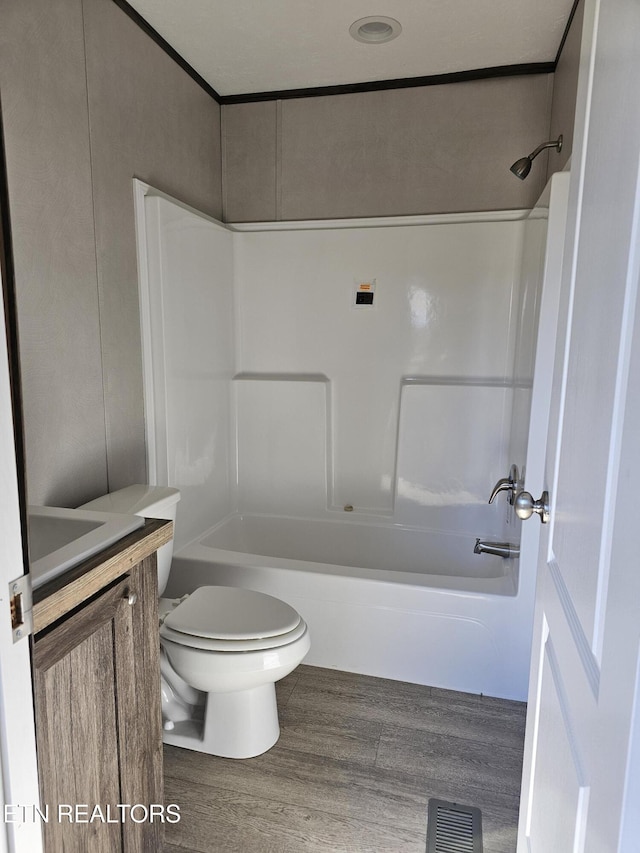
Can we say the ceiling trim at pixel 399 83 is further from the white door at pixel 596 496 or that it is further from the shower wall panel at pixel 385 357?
the white door at pixel 596 496

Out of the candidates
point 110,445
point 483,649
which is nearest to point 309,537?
point 483,649

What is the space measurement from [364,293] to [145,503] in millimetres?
1590

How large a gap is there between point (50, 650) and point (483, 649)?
1718 millimetres

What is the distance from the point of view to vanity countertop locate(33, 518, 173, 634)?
2.88 feet

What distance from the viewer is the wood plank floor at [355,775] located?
1561 mm

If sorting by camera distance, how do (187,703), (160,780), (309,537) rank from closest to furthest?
(160,780), (187,703), (309,537)

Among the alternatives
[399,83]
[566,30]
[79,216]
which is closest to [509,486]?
[79,216]

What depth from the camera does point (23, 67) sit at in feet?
5.20

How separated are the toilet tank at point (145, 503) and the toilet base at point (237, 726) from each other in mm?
477

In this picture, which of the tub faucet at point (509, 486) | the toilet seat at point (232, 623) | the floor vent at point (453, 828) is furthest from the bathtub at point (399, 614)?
the floor vent at point (453, 828)

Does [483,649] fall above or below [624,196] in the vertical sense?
below

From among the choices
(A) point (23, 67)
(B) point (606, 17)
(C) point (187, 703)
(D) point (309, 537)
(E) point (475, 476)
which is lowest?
(C) point (187, 703)

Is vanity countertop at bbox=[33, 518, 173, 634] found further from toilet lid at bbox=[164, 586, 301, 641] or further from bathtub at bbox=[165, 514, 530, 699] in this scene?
bathtub at bbox=[165, 514, 530, 699]

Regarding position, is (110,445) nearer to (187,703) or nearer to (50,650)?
(187,703)
